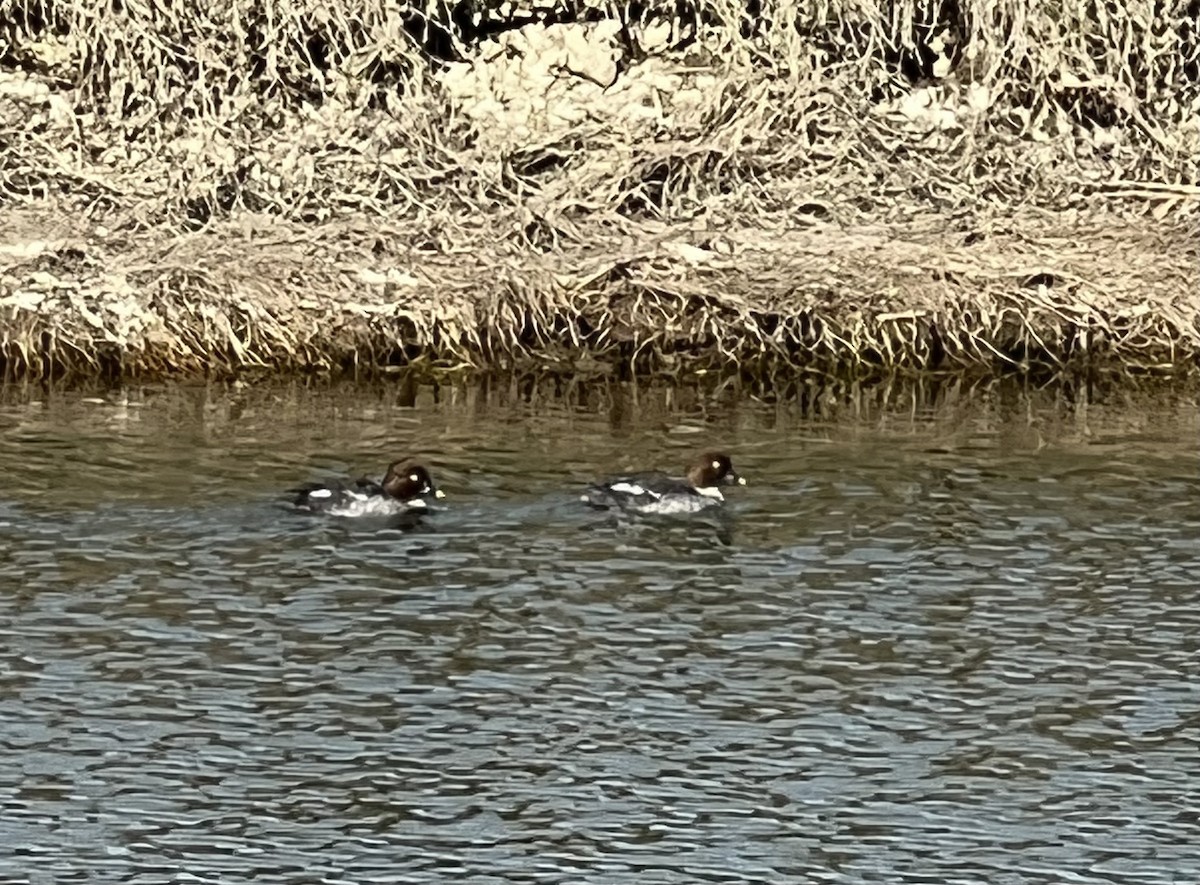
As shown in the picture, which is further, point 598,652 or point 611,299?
point 611,299

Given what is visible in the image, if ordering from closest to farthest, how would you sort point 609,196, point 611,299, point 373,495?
point 373,495, point 611,299, point 609,196

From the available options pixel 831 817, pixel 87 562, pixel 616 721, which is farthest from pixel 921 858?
pixel 87 562

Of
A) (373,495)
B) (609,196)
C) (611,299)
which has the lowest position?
(373,495)

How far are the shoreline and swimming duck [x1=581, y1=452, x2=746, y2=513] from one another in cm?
448

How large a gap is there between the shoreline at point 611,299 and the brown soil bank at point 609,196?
0.9 inches

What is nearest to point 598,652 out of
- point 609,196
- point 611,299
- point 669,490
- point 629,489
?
point 629,489

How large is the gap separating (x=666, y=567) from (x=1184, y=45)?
864cm

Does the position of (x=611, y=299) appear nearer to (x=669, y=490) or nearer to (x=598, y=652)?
(x=669, y=490)

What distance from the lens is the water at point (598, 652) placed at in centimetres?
1179

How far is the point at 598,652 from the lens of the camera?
566 inches

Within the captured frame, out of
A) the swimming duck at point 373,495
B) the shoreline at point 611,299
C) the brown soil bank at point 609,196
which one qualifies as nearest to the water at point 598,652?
the swimming duck at point 373,495

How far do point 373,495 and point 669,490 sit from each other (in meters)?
1.65

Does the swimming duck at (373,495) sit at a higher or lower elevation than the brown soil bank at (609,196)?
lower

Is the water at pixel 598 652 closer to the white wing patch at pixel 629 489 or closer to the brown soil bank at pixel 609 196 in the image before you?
the white wing patch at pixel 629 489
